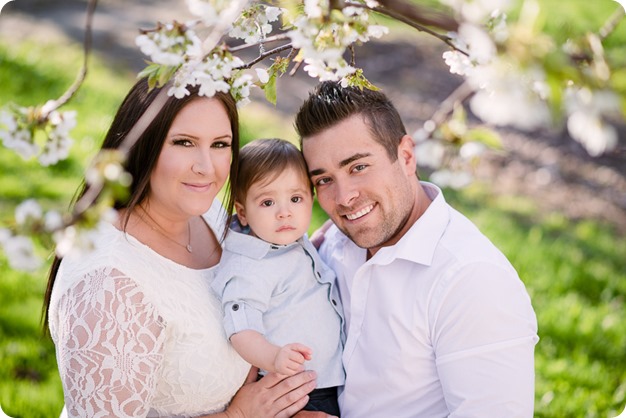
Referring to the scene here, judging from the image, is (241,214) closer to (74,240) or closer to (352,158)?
(352,158)

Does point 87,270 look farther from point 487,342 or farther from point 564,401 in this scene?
point 564,401

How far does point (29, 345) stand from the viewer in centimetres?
381

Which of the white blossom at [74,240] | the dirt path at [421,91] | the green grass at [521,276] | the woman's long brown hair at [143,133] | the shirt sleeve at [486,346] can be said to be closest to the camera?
the white blossom at [74,240]

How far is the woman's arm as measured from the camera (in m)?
2.15

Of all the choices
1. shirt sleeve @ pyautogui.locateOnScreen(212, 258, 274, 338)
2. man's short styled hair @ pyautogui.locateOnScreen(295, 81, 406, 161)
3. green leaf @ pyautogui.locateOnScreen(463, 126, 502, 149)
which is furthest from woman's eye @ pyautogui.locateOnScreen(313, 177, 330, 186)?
green leaf @ pyautogui.locateOnScreen(463, 126, 502, 149)

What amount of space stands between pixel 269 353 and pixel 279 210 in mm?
510

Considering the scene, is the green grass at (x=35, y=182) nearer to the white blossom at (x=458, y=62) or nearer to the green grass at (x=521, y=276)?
the green grass at (x=521, y=276)

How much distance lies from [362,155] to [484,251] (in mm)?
532

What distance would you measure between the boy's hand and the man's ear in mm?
834

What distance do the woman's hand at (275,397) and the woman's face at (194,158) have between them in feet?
1.94

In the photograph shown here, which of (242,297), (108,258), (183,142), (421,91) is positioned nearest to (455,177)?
(242,297)

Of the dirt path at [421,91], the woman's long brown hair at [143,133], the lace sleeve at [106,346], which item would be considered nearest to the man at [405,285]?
the woman's long brown hair at [143,133]

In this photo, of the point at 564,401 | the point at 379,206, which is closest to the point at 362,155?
the point at 379,206

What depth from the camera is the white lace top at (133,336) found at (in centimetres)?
211
